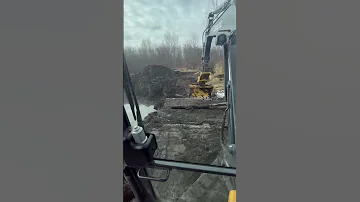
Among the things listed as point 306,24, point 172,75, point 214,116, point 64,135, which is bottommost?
point 214,116

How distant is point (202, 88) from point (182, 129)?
2.29 feet

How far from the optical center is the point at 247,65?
18 cm

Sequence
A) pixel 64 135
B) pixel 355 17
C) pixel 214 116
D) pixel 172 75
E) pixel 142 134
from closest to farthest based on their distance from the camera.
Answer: pixel 355 17 < pixel 64 135 < pixel 142 134 < pixel 172 75 < pixel 214 116

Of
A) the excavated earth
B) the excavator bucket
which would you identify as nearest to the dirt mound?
the excavated earth

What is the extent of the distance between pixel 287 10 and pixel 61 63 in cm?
24

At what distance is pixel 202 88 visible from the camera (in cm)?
310

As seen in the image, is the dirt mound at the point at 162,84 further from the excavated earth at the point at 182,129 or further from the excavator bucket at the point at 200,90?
the excavator bucket at the point at 200,90

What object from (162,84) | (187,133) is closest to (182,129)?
(187,133)

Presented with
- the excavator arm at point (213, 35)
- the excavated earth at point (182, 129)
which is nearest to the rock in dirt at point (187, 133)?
the excavated earth at point (182, 129)

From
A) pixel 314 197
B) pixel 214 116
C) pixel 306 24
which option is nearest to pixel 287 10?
pixel 306 24

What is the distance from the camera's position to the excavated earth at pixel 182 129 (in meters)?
1.80

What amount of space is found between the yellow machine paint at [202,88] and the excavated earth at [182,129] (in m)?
0.09

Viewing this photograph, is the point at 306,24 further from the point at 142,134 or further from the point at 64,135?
the point at 142,134

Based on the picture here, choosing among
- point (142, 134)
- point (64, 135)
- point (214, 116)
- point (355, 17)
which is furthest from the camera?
point (214, 116)
